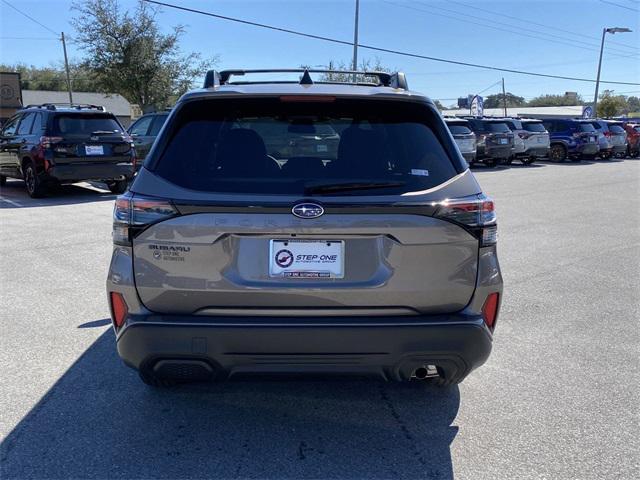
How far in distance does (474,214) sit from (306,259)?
86cm

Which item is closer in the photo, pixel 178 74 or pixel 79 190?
pixel 79 190

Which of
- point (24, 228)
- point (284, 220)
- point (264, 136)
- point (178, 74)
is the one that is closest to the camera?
point (284, 220)

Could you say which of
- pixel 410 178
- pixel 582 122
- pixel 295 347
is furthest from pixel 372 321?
pixel 582 122

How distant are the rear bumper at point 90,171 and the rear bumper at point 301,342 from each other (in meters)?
10.1

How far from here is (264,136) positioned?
3.09 metres

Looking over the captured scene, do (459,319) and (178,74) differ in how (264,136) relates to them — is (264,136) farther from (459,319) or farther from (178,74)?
(178,74)

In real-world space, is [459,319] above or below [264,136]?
below

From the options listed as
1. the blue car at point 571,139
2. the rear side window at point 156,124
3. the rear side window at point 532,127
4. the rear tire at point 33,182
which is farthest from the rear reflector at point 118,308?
the blue car at point 571,139

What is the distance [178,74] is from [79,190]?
18.5 m

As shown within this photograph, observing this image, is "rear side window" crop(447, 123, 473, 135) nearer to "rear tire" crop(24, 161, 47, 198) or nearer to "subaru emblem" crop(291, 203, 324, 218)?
"rear tire" crop(24, 161, 47, 198)

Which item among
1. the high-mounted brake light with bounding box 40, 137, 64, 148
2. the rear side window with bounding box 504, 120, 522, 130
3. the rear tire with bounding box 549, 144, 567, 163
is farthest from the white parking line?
the rear tire with bounding box 549, 144, 567, 163

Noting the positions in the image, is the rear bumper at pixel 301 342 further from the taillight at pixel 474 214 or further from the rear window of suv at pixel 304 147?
the rear window of suv at pixel 304 147

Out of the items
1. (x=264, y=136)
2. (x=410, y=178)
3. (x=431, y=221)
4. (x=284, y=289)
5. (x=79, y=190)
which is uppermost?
(x=264, y=136)

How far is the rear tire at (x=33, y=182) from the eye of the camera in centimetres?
1205
